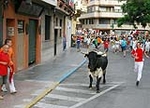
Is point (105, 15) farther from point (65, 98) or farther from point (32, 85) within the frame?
point (65, 98)

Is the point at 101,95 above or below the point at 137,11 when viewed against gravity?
below

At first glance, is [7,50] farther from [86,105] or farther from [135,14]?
[135,14]

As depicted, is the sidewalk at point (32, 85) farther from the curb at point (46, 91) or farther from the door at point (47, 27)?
the door at point (47, 27)

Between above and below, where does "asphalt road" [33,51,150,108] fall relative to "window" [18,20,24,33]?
below

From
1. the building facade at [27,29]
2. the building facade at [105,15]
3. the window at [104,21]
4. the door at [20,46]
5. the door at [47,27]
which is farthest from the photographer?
Result: the window at [104,21]

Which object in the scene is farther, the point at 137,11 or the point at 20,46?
the point at 137,11

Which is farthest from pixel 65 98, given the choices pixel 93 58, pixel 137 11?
pixel 137 11

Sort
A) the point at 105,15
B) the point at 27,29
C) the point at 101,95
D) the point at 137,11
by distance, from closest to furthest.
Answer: the point at 101,95, the point at 27,29, the point at 137,11, the point at 105,15

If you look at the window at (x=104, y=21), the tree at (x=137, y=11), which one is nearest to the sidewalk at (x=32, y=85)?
the tree at (x=137, y=11)

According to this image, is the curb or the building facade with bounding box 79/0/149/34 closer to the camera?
the curb

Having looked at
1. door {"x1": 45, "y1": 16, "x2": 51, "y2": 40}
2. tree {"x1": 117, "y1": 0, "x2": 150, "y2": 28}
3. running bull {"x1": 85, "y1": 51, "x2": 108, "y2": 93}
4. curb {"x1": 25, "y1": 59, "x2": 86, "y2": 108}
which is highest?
tree {"x1": 117, "y1": 0, "x2": 150, "y2": 28}

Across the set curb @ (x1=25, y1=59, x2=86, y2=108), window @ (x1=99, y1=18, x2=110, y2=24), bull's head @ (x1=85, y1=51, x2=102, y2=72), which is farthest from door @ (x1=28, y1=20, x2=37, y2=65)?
window @ (x1=99, y1=18, x2=110, y2=24)

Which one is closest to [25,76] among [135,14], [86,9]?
[135,14]

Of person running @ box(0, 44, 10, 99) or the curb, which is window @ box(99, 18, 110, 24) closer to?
the curb
